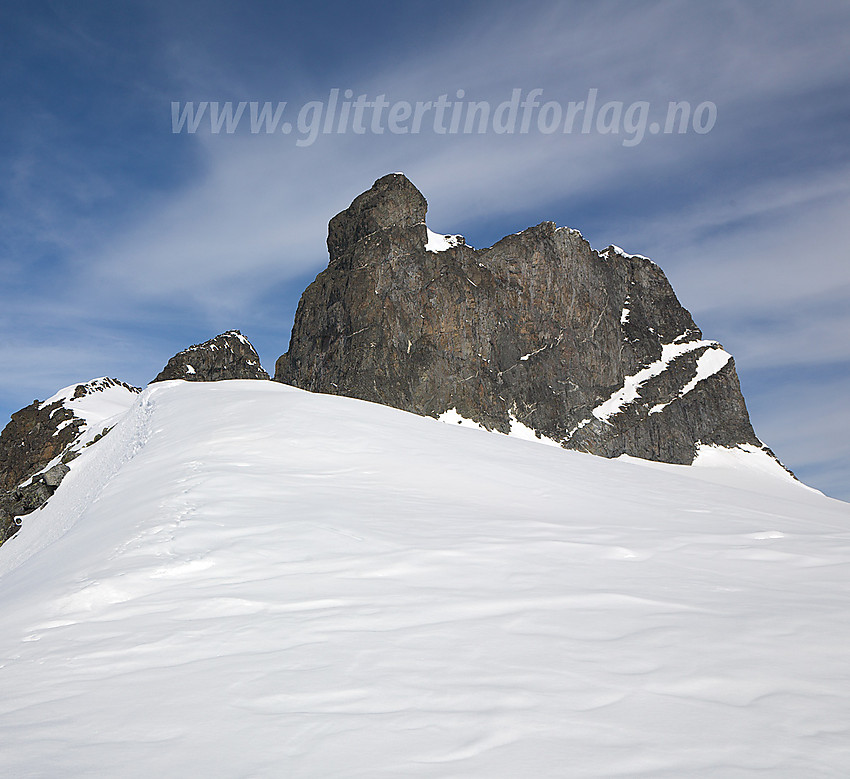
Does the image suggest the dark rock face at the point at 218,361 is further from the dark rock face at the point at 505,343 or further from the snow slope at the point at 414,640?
the snow slope at the point at 414,640

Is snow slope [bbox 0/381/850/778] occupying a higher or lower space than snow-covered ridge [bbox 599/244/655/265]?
lower

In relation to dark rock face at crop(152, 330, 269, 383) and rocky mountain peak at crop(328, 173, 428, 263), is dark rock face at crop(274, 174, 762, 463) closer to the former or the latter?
rocky mountain peak at crop(328, 173, 428, 263)

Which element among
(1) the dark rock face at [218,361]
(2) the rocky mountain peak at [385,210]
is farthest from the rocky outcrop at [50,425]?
(2) the rocky mountain peak at [385,210]

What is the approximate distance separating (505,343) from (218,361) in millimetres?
32125

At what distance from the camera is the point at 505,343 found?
231 ft

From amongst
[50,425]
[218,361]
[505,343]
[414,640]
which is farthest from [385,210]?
[414,640]

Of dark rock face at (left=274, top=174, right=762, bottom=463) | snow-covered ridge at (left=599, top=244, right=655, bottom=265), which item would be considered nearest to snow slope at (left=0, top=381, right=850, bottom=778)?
dark rock face at (left=274, top=174, right=762, bottom=463)

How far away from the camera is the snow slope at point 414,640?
6.37ft

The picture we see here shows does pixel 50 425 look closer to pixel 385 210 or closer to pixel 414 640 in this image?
pixel 414 640

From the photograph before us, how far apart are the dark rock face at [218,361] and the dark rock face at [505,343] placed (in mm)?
10031

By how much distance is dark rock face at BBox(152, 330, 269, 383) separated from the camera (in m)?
52.0

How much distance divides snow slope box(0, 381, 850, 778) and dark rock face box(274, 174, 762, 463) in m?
55.7

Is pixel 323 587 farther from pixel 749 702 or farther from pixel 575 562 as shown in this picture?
pixel 749 702

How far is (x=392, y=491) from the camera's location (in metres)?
6.39
